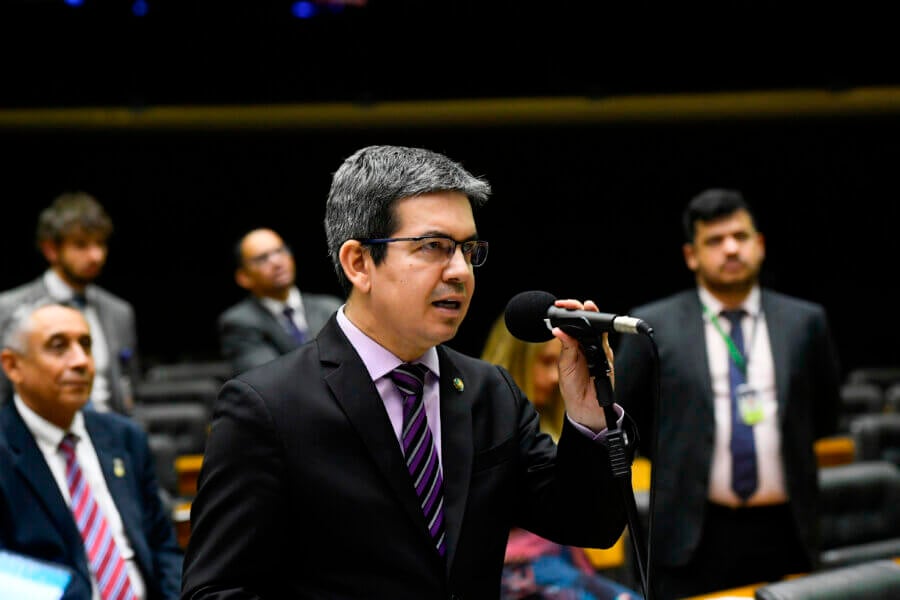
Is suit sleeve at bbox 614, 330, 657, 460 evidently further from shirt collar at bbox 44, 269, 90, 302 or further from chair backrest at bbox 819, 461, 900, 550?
shirt collar at bbox 44, 269, 90, 302

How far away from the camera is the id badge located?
2943 mm

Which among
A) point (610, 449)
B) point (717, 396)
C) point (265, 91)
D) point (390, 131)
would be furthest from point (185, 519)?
point (390, 131)

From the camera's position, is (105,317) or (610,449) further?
(105,317)

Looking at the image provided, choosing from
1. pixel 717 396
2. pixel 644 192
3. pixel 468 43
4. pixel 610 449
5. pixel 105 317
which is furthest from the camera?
pixel 644 192

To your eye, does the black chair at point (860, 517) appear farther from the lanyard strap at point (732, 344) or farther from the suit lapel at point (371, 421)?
the suit lapel at point (371, 421)

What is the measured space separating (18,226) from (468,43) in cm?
497

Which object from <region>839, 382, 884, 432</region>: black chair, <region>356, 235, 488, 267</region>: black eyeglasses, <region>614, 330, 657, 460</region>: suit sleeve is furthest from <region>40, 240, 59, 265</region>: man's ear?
<region>839, 382, 884, 432</region>: black chair

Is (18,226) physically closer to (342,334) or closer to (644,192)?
(644,192)

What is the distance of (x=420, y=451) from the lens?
4.72 ft

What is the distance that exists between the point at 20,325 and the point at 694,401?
76.3 inches

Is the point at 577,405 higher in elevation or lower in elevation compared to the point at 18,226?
lower

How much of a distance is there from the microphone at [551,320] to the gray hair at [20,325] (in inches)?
69.0

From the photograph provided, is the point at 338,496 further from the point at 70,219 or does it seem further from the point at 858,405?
the point at 858,405

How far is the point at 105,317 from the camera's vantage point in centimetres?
408
